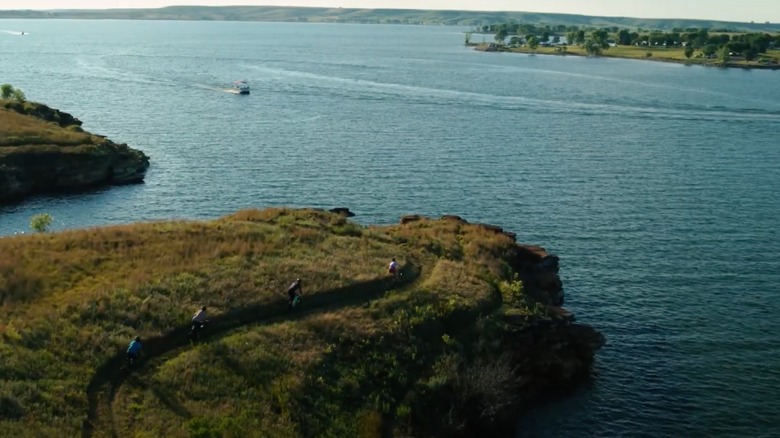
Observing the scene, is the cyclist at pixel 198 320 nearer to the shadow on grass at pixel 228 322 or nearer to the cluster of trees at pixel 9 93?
the shadow on grass at pixel 228 322

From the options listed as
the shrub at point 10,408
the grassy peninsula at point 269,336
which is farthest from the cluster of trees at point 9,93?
the shrub at point 10,408

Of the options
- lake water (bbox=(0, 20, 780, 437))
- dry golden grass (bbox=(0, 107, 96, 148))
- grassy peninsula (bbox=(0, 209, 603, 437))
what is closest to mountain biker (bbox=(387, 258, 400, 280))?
grassy peninsula (bbox=(0, 209, 603, 437))

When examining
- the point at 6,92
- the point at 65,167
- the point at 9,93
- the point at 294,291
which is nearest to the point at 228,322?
the point at 294,291

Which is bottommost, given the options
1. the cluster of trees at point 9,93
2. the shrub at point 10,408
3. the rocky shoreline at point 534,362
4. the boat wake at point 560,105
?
the rocky shoreline at point 534,362

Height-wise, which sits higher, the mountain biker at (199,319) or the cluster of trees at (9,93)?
the cluster of trees at (9,93)

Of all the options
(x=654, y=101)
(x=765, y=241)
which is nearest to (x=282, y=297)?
(x=765, y=241)

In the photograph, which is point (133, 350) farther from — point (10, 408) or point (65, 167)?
point (65, 167)
